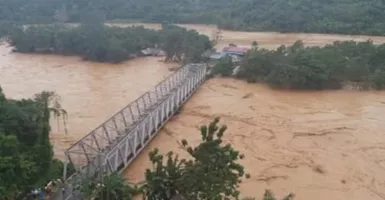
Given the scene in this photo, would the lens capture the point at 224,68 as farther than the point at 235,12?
No

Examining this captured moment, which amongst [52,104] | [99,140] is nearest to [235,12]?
[52,104]

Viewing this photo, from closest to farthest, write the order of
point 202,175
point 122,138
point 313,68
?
point 202,175, point 122,138, point 313,68

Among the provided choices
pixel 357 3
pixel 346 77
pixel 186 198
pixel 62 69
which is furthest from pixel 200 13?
pixel 186 198

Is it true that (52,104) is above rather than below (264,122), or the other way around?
above

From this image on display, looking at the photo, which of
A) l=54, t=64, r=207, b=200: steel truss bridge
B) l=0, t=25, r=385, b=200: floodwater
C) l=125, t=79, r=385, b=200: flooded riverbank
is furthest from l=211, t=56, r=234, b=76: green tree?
l=54, t=64, r=207, b=200: steel truss bridge

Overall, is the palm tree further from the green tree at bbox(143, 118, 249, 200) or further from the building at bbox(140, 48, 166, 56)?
the building at bbox(140, 48, 166, 56)

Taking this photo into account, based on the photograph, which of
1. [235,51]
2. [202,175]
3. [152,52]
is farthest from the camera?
[152,52]

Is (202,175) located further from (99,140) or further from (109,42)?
(109,42)

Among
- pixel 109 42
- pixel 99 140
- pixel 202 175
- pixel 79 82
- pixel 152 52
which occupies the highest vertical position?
pixel 109 42
